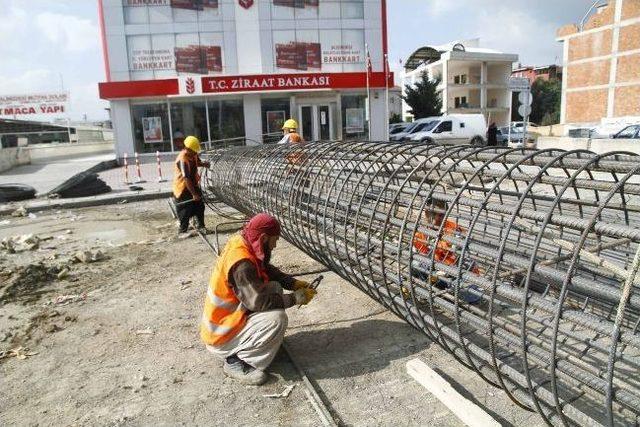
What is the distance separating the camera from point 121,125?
69.7 ft

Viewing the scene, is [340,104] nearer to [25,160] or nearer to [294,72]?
[294,72]

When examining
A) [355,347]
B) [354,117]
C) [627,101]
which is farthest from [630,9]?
[355,347]

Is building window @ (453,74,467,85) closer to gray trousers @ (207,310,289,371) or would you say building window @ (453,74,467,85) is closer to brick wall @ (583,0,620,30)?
brick wall @ (583,0,620,30)

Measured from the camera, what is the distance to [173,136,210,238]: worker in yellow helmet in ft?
24.4

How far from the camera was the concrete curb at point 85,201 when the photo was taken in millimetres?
10422

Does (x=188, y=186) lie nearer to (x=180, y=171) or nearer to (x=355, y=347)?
(x=180, y=171)

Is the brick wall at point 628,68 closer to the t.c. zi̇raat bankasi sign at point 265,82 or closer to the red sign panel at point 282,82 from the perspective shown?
the red sign panel at point 282,82

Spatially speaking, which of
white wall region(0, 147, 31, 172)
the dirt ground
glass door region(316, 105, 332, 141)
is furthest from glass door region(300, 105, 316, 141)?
the dirt ground

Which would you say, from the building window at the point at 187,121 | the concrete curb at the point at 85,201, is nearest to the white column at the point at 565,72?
the building window at the point at 187,121

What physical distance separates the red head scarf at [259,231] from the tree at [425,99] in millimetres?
36450

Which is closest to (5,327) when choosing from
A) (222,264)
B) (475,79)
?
(222,264)

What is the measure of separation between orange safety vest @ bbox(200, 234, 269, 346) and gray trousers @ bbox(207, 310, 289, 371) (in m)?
0.05

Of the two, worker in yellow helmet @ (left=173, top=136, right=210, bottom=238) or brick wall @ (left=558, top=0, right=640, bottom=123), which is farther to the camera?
brick wall @ (left=558, top=0, right=640, bottom=123)

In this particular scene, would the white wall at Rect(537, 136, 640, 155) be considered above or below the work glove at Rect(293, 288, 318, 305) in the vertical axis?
above
